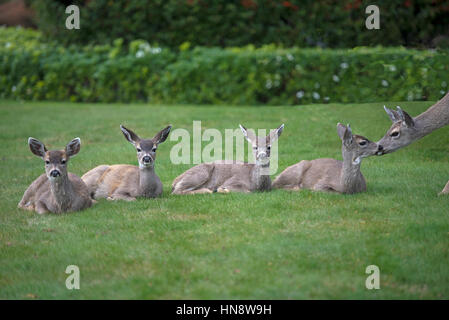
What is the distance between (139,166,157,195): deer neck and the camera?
9.62m

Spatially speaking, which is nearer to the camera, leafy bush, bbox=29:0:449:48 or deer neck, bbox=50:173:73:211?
deer neck, bbox=50:173:73:211

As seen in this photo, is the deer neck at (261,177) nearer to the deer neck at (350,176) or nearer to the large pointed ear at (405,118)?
the deer neck at (350,176)

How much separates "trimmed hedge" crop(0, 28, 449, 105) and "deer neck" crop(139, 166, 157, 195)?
→ 660 centimetres

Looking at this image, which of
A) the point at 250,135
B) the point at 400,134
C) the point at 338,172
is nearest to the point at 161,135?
the point at 250,135

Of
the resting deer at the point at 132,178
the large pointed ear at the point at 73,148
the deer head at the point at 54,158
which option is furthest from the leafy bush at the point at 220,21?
the deer head at the point at 54,158

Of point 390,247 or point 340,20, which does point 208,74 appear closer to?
point 340,20

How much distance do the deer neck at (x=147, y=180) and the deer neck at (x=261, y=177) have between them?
1.53 meters

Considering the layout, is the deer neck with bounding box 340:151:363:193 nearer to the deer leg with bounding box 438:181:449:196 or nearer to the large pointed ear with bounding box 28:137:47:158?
the deer leg with bounding box 438:181:449:196

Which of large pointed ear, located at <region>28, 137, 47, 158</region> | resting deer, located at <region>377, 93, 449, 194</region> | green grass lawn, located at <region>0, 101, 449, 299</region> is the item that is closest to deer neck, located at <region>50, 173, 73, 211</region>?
green grass lawn, located at <region>0, 101, 449, 299</region>

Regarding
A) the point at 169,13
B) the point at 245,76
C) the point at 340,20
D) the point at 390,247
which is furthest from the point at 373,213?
the point at 169,13

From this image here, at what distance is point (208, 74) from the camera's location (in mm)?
17672

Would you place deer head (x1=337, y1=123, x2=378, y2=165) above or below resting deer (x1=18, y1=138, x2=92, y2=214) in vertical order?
above

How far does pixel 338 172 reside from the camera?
9.98 meters

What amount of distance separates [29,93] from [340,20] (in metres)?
9.79
